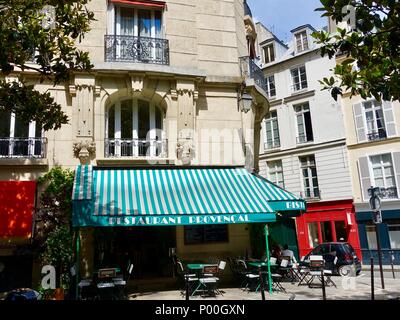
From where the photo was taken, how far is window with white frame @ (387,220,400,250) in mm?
20750

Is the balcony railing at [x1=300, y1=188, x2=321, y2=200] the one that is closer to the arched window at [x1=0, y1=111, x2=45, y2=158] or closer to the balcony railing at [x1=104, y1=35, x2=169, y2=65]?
the balcony railing at [x1=104, y1=35, x2=169, y2=65]

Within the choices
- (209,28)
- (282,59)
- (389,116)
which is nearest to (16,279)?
(209,28)

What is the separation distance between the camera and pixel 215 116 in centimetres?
1256

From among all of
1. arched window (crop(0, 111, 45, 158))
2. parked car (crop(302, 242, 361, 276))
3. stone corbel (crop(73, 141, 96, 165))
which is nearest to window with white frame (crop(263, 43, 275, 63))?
parked car (crop(302, 242, 361, 276))

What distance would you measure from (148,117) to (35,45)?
5557 millimetres

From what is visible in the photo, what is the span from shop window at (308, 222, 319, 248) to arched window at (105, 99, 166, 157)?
1637 cm

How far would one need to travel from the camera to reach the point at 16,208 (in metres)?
9.79

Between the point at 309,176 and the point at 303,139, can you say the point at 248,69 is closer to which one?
the point at 303,139

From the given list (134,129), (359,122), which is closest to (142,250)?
(134,129)

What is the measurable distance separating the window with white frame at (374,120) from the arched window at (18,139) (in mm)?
19428

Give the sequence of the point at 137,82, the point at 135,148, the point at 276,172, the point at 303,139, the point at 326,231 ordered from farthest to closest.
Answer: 1. the point at 276,172
2. the point at 303,139
3. the point at 326,231
4. the point at 135,148
5. the point at 137,82

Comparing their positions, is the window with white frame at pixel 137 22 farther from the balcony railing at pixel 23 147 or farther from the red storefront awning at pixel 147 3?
the balcony railing at pixel 23 147

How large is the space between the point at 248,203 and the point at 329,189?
52.9ft
